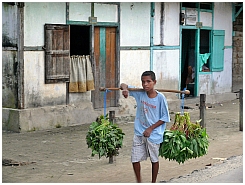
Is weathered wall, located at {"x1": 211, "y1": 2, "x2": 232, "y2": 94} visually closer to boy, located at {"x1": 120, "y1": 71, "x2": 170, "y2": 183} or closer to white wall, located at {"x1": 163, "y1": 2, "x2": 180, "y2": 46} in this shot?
white wall, located at {"x1": 163, "y1": 2, "x2": 180, "y2": 46}

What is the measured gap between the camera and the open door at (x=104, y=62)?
44.4ft

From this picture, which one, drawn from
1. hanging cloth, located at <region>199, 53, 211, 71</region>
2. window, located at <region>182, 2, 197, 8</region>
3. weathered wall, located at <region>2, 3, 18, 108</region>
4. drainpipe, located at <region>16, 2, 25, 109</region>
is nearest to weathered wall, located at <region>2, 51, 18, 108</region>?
weathered wall, located at <region>2, 3, 18, 108</region>

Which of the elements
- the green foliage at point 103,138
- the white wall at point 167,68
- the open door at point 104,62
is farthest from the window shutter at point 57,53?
the green foliage at point 103,138

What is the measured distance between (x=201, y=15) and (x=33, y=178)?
10.4 metres

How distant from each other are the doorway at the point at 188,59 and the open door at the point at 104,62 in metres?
3.66

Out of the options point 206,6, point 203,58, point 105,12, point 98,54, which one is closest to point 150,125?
point 98,54

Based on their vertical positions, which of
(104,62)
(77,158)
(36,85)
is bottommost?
(77,158)

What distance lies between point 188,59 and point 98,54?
4793 millimetres

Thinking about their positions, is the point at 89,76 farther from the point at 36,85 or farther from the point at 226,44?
the point at 226,44

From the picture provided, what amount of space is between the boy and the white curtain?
241 inches

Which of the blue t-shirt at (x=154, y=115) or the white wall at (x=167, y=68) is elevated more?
the white wall at (x=167, y=68)

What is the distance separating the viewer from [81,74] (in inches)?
511

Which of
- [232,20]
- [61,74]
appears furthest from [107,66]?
[232,20]

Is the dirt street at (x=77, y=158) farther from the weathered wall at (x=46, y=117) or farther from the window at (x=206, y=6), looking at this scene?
the window at (x=206, y=6)
